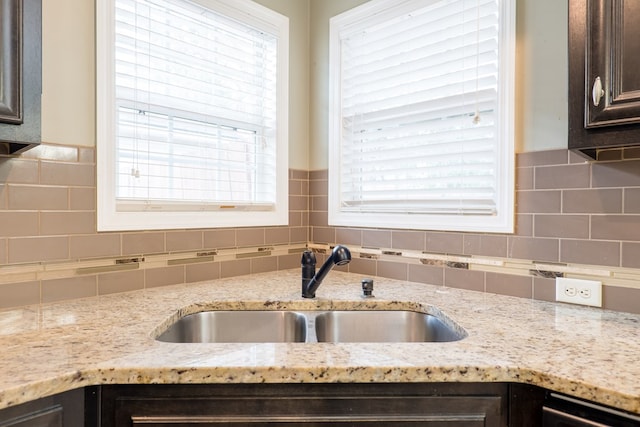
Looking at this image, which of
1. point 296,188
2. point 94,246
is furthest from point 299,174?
point 94,246

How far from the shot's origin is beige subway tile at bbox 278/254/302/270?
7.24ft

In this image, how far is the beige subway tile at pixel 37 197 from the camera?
1.35 m

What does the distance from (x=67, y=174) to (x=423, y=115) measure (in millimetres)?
1465

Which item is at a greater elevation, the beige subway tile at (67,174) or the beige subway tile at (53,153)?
the beige subway tile at (53,153)

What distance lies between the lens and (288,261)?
2.24 meters

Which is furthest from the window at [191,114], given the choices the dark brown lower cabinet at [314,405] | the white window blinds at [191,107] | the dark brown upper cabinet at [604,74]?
the dark brown upper cabinet at [604,74]

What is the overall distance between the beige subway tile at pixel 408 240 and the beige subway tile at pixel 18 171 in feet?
4.80

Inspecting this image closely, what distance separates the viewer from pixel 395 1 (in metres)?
1.92

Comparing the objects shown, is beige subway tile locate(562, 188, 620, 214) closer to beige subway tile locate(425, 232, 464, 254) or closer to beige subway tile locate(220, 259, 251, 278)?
beige subway tile locate(425, 232, 464, 254)

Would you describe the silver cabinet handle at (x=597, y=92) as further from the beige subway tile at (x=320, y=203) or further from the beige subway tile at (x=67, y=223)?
the beige subway tile at (x=67, y=223)

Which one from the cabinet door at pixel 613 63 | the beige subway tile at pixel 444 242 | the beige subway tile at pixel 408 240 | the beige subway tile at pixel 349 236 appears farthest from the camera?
the beige subway tile at pixel 349 236

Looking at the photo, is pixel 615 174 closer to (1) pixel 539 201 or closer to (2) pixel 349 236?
(1) pixel 539 201

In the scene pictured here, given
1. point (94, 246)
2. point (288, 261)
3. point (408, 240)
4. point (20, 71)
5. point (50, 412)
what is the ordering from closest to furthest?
1. point (50, 412)
2. point (20, 71)
3. point (94, 246)
4. point (408, 240)
5. point (288, 261)

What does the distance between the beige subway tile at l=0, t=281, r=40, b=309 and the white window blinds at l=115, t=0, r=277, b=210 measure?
43cm
